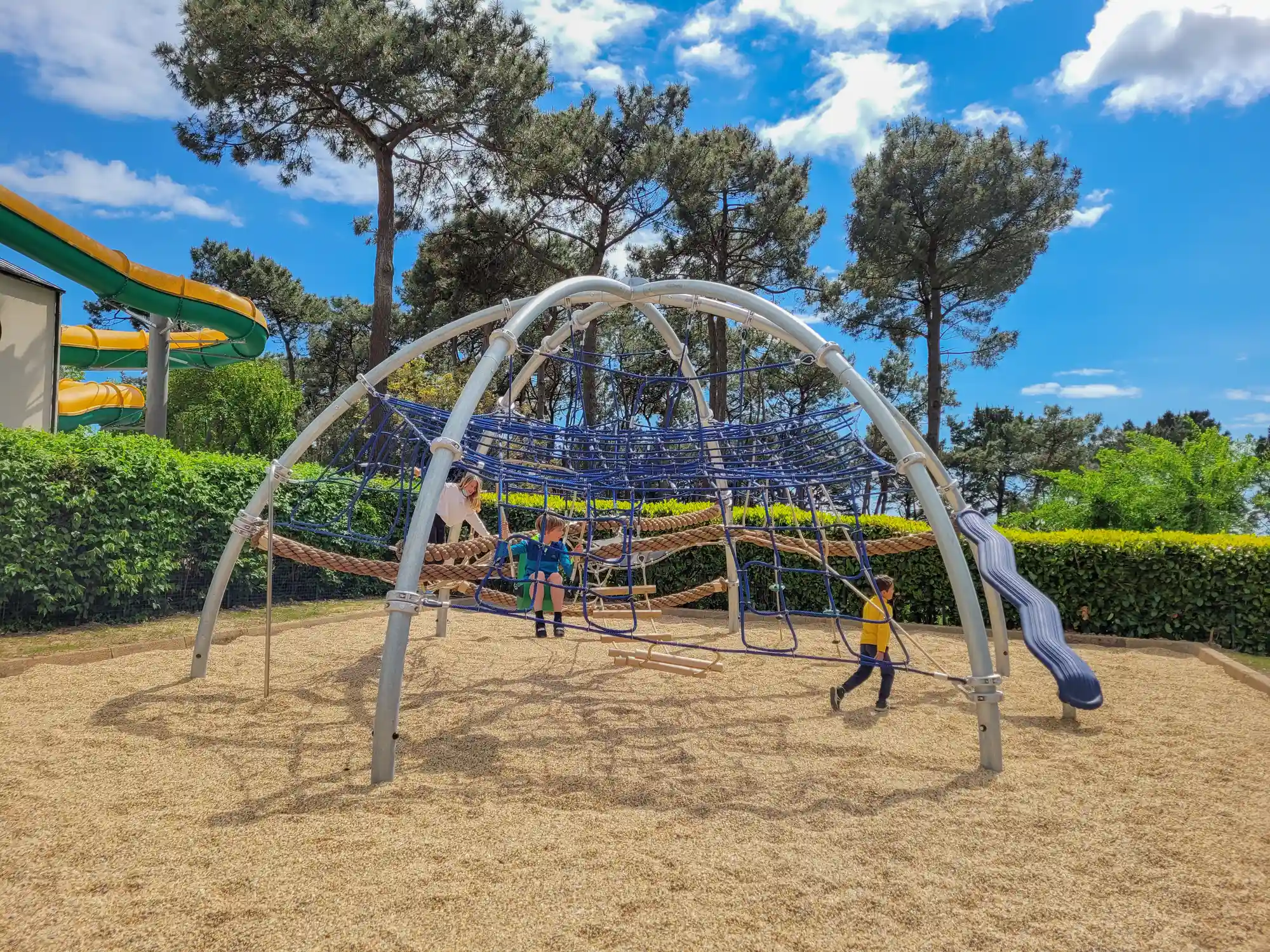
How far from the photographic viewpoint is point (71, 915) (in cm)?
278

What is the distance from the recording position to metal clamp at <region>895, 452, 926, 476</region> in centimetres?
483

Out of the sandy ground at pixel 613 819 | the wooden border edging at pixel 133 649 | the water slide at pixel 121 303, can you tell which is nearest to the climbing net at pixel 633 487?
the sandy ground at pixel 613 819

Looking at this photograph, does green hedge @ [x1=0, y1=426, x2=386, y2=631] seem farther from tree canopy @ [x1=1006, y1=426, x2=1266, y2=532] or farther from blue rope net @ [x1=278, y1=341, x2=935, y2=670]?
tree canopy @ [x1=1006, y1=426, x2=1266, y2=532]

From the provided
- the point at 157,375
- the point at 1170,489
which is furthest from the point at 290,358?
the point at 1170,489

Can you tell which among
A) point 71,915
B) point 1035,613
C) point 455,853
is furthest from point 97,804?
point 1035,613

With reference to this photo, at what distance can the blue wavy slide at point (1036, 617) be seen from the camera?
386 cm

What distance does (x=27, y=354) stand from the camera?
11.6 m

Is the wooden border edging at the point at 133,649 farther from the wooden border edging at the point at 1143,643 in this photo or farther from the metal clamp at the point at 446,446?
the wooden border edging at the point at 1143,643

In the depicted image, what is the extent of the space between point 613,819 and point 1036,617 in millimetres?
2538

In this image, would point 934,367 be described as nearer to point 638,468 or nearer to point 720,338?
point 720,338

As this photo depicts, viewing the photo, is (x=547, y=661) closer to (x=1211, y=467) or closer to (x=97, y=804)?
(x=97, y=804)

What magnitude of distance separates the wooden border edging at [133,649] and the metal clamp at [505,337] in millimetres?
4482

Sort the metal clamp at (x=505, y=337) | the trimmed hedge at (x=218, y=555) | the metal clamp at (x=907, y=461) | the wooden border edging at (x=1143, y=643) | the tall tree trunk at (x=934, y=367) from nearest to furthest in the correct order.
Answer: the metal clamp at (x=907, y=461) < the metal clamp at (x=505, y=337) < the wooden border edging at (x=1143, y=643) < the trimmed hedge at (x=218, y=555) < the tall tree trunk at (x=934, y=367)

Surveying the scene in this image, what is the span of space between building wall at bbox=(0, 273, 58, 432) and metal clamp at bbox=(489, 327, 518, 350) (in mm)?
9785
